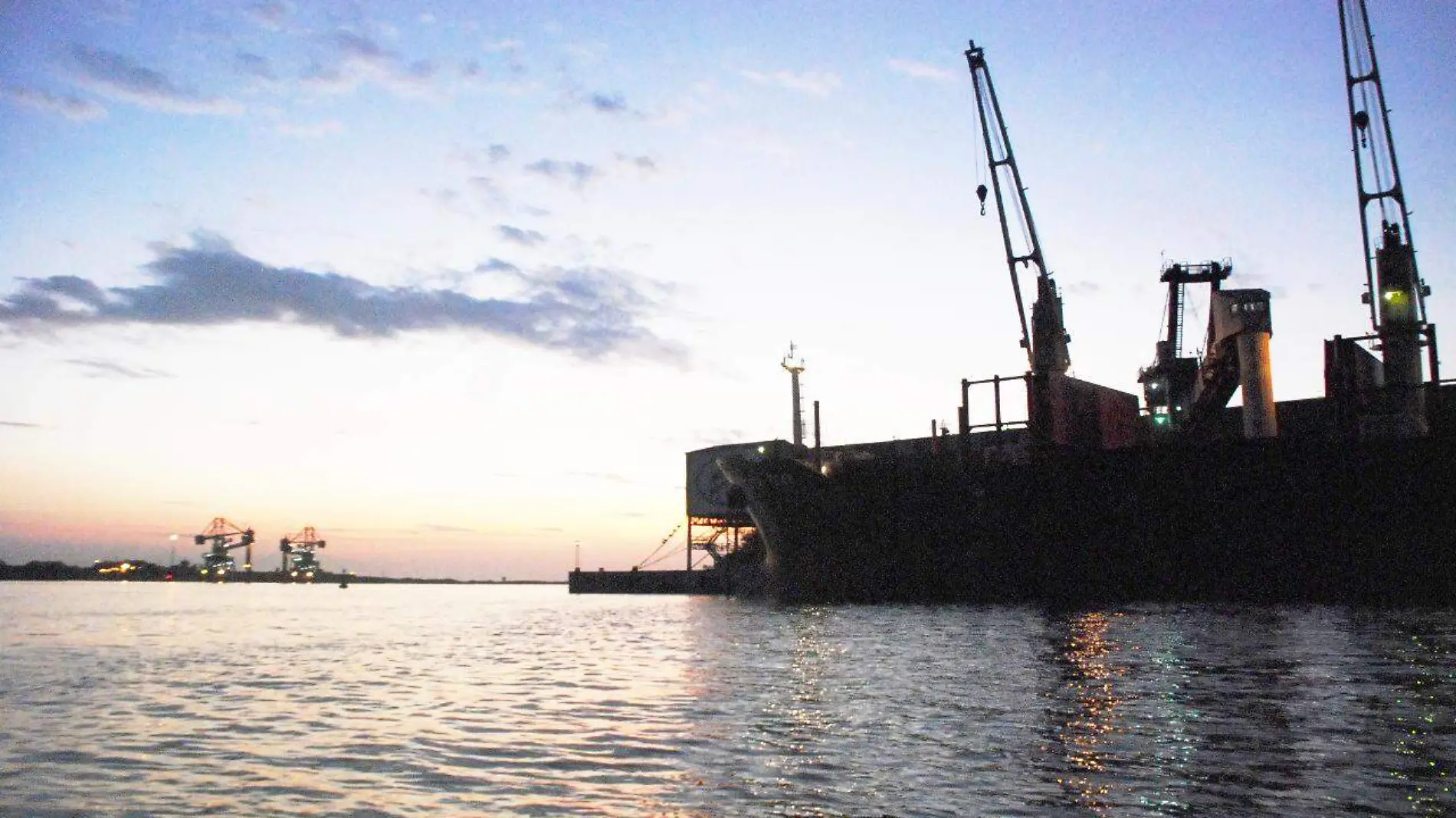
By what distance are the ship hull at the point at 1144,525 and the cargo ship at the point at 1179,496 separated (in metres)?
0.08

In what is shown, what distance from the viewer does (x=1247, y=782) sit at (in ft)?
34.3

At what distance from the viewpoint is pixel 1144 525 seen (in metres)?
50.8

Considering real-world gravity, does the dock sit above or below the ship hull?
below

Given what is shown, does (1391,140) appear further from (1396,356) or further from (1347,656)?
(1347,656)

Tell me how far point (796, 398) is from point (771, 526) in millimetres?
31990

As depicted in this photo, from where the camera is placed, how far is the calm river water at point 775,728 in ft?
34.0

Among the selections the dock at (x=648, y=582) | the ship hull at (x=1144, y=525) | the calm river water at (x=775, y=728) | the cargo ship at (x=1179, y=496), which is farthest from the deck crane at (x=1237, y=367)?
the dock at (x=648, y=582)

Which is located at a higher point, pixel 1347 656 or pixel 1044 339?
pixel 1044 339

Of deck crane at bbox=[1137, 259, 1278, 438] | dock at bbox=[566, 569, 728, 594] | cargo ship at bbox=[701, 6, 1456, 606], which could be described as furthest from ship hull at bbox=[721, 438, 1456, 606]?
dock at bbox=[566, 569, 728, 594]

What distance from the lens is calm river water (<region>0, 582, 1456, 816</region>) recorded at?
10367 mm

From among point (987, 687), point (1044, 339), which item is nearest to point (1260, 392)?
point (1044, 339)

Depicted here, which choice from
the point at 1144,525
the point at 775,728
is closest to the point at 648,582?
the point at 1144,525

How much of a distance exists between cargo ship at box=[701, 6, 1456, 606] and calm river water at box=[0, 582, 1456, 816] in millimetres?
17874

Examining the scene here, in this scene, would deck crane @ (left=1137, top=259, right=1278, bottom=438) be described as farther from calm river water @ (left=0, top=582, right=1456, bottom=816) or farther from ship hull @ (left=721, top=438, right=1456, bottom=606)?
calm river water @ (left=0, top=582, right=1456, bottom=816)
